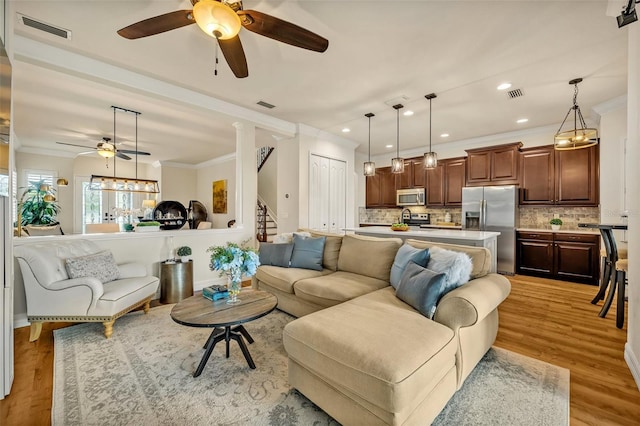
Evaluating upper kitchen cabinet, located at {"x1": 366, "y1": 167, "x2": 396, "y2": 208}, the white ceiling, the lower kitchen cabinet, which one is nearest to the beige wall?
the white ceiling

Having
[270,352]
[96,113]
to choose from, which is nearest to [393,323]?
[270,352]

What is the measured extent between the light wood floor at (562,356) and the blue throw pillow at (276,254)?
175 cm

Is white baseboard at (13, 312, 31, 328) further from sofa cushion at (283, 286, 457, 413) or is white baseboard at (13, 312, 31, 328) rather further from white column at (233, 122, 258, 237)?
sofa cushion at (283, 286, 457, 413)

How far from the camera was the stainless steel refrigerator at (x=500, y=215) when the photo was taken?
5234 mm

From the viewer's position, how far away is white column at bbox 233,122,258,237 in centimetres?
448

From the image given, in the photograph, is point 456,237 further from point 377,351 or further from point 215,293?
point 215,293

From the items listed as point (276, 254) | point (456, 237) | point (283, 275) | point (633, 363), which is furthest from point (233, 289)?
point (633, 363)

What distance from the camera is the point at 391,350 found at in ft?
4.77

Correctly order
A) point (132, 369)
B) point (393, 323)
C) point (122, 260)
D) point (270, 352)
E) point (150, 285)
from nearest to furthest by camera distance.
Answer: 1. point (393, 323)
2. point (132, 369)
3. point (270, 352)
4. point (150, 285)
5. point (122, 260)

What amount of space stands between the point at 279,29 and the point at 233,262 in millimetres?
1810

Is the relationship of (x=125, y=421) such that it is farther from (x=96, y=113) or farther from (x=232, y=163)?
(x=232, y=163)

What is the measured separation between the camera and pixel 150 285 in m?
3.15

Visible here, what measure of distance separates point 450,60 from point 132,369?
13.6ft

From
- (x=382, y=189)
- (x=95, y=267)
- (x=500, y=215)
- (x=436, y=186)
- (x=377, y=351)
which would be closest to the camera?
(x=377, y=351)
